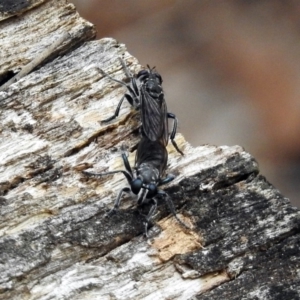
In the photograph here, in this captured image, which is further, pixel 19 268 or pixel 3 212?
pixel 3 212

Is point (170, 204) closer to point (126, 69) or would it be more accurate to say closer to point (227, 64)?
point (126, 69)

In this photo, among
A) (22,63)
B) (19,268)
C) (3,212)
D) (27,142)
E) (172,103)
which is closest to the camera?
(19,268)

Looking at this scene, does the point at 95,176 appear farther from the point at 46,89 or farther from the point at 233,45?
the point at 233,45

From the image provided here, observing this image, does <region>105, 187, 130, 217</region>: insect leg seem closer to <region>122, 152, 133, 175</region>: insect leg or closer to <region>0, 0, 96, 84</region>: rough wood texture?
<region>122, 152, 133, 175</region>: insect leg

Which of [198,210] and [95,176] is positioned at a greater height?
[95,176]

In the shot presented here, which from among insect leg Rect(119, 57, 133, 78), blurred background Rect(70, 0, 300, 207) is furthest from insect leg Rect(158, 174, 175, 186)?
blurred background Rect(70, 0, 300, 207)

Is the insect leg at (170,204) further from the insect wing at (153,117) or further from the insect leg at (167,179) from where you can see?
the insect wing at (153,117)

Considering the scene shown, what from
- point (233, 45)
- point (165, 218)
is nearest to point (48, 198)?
point (165, 218)

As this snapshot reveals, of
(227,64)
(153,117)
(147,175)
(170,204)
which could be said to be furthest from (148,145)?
(227,64)
